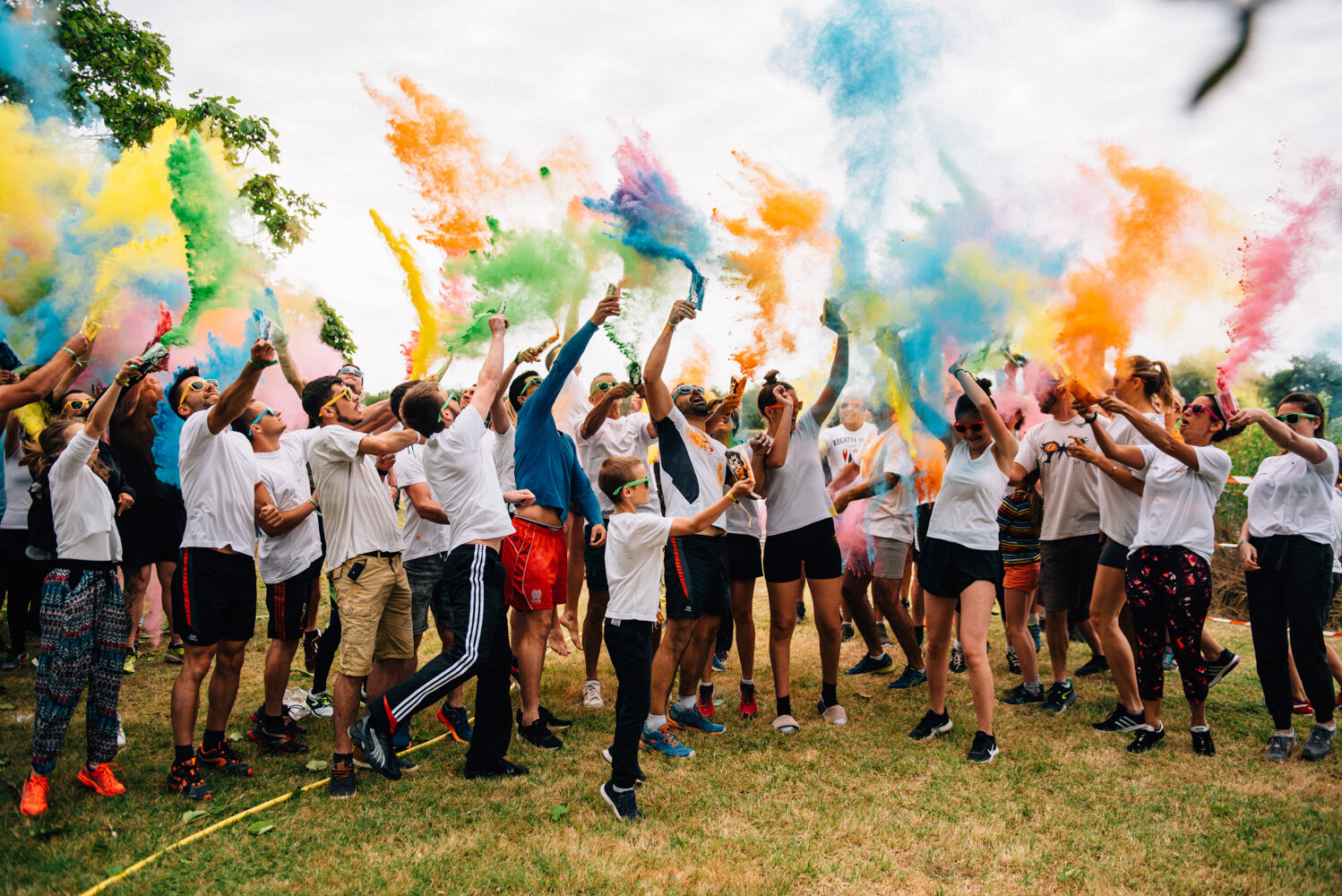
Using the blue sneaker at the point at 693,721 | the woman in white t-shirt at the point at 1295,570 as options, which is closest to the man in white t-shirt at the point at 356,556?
the blue sneaker at the point at 693,721

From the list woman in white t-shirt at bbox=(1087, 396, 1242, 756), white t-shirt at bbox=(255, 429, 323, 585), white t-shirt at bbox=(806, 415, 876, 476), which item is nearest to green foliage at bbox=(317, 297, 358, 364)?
white t-shirt at bbox=(255, 429, 323, 585)

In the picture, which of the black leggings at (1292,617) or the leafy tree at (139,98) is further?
the leafy tree at (139,98)

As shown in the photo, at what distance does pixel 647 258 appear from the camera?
5480 mm

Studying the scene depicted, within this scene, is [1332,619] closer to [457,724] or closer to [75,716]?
[457,724]

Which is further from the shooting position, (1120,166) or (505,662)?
(1120,166)

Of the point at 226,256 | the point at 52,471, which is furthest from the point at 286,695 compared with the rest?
the point at 226,256

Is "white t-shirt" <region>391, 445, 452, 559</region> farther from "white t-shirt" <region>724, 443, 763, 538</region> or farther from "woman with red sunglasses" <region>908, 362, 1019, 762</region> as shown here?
"woman with red sunglasses" <region>908, 362, 1019, 762</region>

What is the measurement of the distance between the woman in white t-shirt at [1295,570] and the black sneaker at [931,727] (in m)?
1.90

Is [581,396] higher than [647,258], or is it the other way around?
[647,258]

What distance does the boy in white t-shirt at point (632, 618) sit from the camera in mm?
3971

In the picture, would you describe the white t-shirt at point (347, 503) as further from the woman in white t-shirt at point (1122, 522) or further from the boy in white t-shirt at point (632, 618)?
Result: the woman in white t-shirt at point (1122, 522)

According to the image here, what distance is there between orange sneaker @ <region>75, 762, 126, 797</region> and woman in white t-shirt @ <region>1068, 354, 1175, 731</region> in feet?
19.7

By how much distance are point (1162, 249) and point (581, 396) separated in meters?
4.69

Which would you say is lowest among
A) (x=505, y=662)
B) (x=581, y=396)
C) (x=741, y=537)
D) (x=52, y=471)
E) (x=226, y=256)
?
(x=505, y=662)
